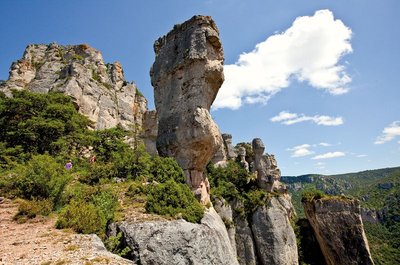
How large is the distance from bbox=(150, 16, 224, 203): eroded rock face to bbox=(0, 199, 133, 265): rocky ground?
10.4m

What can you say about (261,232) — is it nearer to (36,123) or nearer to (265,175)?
(265,175)

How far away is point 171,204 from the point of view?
10.6 m

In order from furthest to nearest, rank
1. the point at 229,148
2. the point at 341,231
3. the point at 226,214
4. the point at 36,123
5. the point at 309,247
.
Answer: the point at 229,148 → the point at 309,247 → the point at 226,214 → the point at 341,231 → the point at 36,123

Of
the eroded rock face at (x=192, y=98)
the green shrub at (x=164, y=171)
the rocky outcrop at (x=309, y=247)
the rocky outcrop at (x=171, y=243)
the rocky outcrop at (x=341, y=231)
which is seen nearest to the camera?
the rocky outcrop at (x=171, y=243)

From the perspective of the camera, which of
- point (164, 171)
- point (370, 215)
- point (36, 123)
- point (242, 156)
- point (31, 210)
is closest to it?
point (31, 210)

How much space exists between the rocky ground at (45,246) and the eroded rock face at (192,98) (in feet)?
34.2

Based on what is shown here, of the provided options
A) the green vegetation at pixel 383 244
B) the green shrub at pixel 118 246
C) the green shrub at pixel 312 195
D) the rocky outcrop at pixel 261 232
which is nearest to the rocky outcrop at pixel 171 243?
the green shrub at pixel 118 246

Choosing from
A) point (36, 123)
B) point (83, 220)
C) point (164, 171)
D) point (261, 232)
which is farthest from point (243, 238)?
point (83, 220)

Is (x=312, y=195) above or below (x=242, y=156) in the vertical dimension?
below

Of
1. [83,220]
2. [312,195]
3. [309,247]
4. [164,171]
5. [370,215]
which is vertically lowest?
[370,215]

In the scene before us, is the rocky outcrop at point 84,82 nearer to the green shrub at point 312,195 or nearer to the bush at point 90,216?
the bush at point 90,216

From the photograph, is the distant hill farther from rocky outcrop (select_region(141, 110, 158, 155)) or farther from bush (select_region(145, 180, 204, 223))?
bush (select_region(145, 180, 204, 223))

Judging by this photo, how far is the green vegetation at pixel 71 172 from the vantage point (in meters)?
9.07

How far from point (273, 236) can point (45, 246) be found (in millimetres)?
26976
